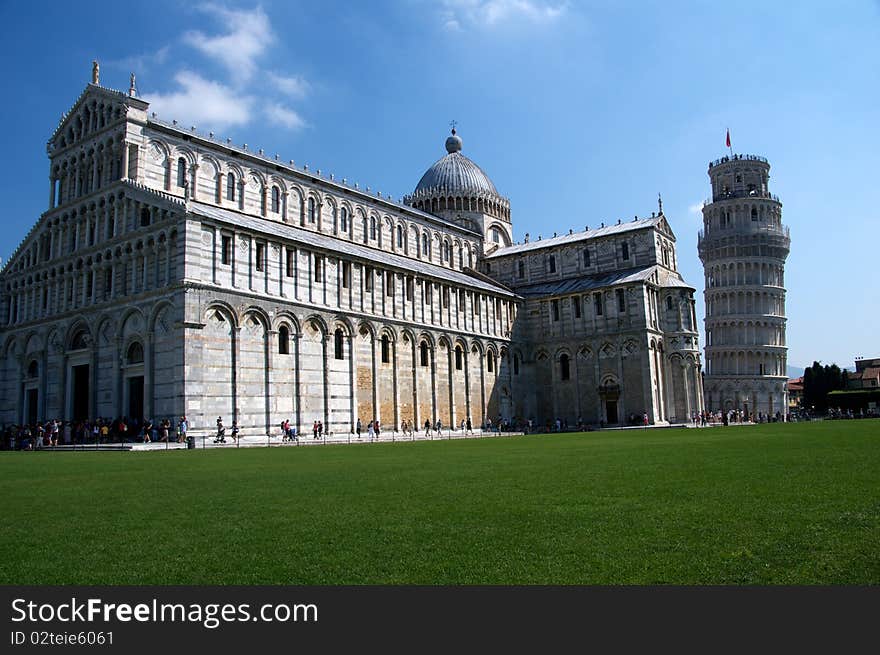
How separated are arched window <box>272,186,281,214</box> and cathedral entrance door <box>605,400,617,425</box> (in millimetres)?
27236

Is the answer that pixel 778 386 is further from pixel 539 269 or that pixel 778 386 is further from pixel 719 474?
pixel 719 474

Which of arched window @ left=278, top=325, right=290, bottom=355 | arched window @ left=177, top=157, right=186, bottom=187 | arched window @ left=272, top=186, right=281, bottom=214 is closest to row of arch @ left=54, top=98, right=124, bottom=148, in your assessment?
arched window @ left=177, top=157, right=186, bottom=187

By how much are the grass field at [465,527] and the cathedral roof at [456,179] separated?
5444cm

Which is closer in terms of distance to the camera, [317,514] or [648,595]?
[648,595]

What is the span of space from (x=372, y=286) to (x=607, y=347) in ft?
65.1

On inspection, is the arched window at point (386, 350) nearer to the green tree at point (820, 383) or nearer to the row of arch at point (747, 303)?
the row of arch at point (747, 303)

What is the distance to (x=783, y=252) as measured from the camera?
85.3 m

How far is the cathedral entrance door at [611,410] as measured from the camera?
53125 millimetres

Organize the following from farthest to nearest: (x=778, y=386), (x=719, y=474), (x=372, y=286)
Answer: (x=778, y=386) → (x=372, y=286) → (x=719, y=474)

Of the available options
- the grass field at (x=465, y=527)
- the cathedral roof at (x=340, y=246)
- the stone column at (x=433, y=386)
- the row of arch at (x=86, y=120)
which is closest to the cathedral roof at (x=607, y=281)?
the cathedral roof at (x=340, y=246)

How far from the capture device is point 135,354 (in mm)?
36062

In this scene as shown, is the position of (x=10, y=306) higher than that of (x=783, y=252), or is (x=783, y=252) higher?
(x=783, y=252)

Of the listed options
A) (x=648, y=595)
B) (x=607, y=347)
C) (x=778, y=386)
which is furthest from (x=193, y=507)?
(x=778, y=386)

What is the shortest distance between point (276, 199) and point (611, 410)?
2822cm
